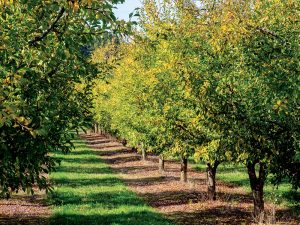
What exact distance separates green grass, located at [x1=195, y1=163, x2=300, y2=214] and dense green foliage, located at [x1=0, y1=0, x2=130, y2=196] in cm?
1010

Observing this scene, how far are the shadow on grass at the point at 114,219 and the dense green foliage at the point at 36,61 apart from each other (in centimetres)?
858

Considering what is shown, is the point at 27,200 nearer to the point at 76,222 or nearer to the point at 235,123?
the point at 76,222

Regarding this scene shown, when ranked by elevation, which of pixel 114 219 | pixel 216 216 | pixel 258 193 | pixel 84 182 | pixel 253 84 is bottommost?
pixel 216 216

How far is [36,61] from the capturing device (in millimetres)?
9039

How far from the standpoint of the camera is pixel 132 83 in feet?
131

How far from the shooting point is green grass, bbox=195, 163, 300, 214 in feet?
84.1

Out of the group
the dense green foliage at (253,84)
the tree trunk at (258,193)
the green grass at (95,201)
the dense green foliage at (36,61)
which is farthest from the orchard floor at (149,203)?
the dense green foliage at (36,61)

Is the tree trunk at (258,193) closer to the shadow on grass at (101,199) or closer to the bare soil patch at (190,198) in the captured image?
the bare soil patch at (190,198)

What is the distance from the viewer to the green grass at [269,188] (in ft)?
84.1

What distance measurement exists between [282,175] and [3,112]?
1093 cm

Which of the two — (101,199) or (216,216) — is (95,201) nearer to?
(101,199)

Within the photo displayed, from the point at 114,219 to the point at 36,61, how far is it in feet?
44.3

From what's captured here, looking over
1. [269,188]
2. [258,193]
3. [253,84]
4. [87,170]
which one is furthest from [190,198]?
[87,170]

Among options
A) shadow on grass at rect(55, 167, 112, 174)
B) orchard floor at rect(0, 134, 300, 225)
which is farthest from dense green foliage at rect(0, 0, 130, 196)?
shadow on grass at rect(55, 167, 112, 174)
